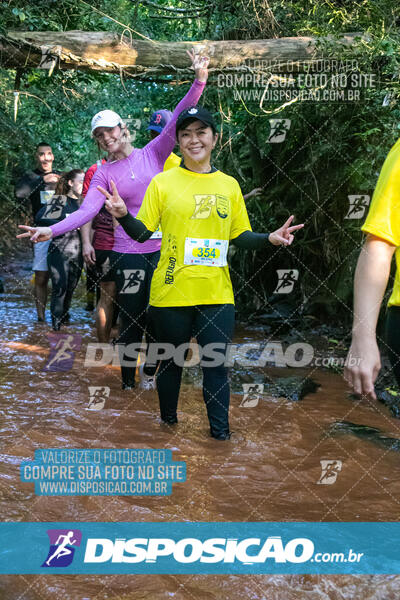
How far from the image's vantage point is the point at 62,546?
285 centimetres

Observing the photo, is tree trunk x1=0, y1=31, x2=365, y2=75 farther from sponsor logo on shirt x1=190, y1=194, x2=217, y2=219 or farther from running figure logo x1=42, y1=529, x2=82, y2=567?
running figure logo x1=42, y1=529, x2=82, y2=567

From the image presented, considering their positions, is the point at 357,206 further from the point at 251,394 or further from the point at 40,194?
the point at 40,194

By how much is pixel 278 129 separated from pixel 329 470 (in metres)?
5.30

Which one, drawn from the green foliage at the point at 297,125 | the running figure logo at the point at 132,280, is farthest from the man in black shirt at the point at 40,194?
the running figure logo at the point at 132,280

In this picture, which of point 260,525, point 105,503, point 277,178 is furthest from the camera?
point 277,178

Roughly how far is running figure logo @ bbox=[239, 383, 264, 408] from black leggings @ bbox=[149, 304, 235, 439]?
3.40ft

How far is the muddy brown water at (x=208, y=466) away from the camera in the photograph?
2586mm

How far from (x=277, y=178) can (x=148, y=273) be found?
422 cm

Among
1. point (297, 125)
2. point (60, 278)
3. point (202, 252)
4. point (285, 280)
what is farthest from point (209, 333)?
point (285, 280)

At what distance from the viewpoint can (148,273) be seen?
4.98 meters

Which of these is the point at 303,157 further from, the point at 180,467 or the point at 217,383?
the point at 180,467

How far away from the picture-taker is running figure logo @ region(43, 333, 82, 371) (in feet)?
20.4

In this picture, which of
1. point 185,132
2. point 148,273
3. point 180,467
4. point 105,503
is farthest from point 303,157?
point 105,503

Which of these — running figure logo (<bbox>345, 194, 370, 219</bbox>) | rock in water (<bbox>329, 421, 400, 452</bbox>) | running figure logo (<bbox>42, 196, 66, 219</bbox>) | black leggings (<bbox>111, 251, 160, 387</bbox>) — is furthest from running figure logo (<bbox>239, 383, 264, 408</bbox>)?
running figure logo (<bbox>42, 196, 66, 219</bbox>)
